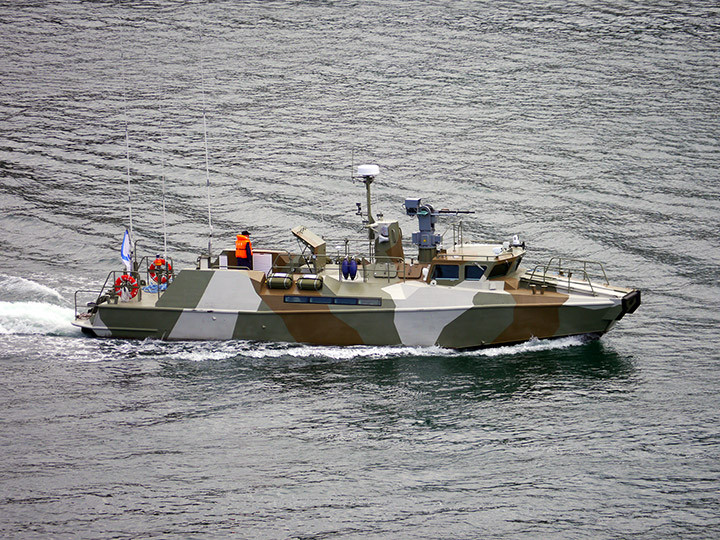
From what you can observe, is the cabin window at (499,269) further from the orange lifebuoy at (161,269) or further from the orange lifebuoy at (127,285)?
the orange lifebuoy at (127,285)

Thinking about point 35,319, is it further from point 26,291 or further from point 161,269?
point 161,269

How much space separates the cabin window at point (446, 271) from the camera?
33781mm

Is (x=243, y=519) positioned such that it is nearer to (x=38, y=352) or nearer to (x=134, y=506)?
(x=134, y=506)

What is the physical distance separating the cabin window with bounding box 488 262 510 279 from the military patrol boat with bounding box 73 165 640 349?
0.14 feet

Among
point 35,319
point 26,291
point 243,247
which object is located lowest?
point 35,319

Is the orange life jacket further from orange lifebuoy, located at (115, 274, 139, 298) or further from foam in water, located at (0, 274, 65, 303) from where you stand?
foam in water, located at (0, 274, 65, 303)

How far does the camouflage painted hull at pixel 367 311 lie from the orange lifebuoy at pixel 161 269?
1322 mm

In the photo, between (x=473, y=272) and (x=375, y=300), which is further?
(x=473, y=272)

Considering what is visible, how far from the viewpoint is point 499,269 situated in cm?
3388

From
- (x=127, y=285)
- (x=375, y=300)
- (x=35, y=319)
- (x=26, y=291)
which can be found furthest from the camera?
(x=26, y=291)

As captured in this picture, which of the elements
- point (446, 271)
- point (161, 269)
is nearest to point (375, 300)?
point (446, 271)

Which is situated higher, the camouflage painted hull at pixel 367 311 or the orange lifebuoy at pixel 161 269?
the orange lifebuoy at pixel 161 269

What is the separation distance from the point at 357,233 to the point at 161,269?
9.97 metres

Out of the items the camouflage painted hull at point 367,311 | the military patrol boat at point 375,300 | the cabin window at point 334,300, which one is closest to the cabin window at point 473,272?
the military patrol boat at point 375,300
